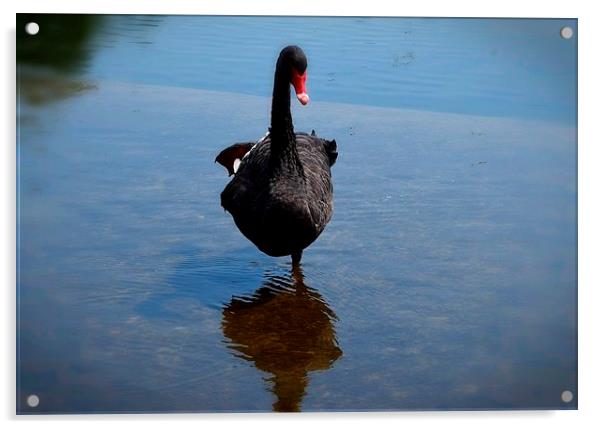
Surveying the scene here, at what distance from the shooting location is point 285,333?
4.44 meters

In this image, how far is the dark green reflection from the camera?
3932mm

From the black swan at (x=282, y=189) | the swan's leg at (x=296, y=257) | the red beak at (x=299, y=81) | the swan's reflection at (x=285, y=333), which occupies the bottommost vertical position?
the swan's reflection at (x=285, y=333)

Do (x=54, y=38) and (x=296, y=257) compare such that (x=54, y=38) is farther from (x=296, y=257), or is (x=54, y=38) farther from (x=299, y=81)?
(x=296, y=257)

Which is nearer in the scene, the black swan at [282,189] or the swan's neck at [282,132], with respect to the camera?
the black swan at [282,189]

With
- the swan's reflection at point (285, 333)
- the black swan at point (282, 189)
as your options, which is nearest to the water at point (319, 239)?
the swan's reflection at point (285, 333)

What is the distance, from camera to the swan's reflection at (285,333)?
410 cm

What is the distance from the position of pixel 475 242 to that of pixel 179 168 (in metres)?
1.38

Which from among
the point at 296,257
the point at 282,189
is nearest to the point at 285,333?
the point at 296,257

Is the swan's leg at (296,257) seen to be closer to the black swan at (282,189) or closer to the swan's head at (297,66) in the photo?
the black swan at (282,189)

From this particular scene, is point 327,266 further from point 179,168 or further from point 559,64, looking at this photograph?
point 559,64

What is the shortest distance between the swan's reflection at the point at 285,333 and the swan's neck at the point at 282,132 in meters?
0.47

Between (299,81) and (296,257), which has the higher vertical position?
(299,81)

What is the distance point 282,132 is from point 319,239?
1.96 feet

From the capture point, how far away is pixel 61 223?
4242 millimetres
